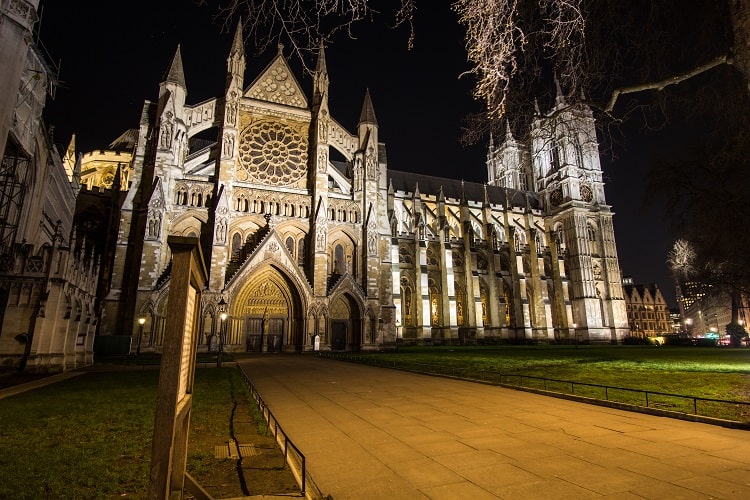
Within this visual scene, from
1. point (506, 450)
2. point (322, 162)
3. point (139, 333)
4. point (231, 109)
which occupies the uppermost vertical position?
point (231, 109)

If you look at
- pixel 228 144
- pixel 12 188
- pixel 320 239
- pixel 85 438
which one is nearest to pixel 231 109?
pixel 228 144

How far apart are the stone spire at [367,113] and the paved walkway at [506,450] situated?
94.4ft

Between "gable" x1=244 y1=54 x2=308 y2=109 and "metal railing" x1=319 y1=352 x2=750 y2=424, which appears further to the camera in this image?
"gable" x1=244 y1=54 x2=308 y2=109

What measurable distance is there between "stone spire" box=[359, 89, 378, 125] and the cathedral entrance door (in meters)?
16.7

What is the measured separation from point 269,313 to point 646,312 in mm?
93098

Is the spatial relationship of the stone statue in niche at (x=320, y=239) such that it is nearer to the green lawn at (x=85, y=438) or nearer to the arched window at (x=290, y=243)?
the arched window at (x=290, y=243)

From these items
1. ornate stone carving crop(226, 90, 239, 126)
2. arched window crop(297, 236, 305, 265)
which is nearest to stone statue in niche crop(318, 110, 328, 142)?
ornate stone carving crop(226, 90, 239, 126)

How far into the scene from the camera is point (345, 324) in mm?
29953

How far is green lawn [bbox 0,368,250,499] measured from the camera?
3963mm

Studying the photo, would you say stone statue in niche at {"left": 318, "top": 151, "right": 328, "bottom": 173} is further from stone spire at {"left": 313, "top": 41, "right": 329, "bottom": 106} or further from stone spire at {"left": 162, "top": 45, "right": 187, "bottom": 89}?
stone spire at {"left": 162, "top": 45, "right": 187, "bottom": 89}

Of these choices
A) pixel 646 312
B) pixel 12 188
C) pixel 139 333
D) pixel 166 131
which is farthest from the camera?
pixel 646 312

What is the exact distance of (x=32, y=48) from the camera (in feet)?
57.1

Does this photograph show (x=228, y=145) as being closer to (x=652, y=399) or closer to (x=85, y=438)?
(x=85, y=438)

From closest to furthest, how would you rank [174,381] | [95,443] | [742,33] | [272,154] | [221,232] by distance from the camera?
1. [174,381]
2. [95,443]
3. [742,33]
4. [221,232]
5. [272,154]
